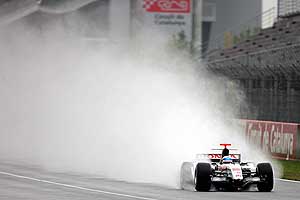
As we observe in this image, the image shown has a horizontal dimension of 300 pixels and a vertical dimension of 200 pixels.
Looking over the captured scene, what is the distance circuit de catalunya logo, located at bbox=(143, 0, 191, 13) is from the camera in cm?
9212

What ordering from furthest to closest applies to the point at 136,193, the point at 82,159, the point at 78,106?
1. the point at 78,106
2. the point at 82,159
3. the point at 136,193

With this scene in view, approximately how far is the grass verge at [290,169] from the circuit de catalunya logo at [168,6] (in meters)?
61.8

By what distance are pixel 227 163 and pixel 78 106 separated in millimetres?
14277

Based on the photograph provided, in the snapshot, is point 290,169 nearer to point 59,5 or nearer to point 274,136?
point 274,136

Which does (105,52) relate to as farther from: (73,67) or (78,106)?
(78,106)

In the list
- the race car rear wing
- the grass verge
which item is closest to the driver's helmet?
→ the race car rear wing

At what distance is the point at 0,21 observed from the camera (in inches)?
1357

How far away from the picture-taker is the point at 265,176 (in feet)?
62.2

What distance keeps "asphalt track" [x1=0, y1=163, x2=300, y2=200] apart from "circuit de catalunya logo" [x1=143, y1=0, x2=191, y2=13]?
70391 millimetres

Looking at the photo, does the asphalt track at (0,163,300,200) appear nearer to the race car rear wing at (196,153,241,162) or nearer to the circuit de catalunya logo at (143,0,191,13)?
the race car rear wing at (196,153,241,162)

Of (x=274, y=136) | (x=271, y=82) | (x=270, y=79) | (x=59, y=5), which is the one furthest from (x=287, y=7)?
(x=274, y=136)

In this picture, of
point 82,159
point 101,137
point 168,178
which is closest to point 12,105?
point 101,137

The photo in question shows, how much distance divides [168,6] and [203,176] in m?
75.4

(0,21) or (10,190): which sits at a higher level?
(0,21)
